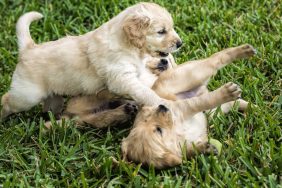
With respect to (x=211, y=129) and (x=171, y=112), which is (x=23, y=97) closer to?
(x=171, y=112)

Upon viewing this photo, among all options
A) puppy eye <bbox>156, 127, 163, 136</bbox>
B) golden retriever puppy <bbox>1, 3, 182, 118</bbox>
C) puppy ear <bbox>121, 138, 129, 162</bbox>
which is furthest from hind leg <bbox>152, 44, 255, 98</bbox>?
puppy ear <bbox>121, 138, 129, 162</bbox>

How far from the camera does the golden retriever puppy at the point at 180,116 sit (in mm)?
4809

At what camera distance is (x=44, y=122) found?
576cm

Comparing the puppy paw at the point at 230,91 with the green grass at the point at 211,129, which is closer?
the green grass at the point at 211,129

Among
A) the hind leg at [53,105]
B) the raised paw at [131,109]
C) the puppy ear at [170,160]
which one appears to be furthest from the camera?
the hind leg at [53,105]

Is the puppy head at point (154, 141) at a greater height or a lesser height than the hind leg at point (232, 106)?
greater

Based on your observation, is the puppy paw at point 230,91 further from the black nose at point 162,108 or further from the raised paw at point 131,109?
the raised paw at point 131,109

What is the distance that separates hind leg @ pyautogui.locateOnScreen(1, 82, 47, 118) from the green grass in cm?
17

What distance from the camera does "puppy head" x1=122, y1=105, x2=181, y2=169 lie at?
15.6 feet

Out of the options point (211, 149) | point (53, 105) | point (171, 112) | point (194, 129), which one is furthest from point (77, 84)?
point (211, 149)

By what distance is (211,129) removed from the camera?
5.41m

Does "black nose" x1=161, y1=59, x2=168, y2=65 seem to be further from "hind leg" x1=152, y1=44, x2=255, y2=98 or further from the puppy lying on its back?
"hind leg" x1=152, y1=44, x2=255, y2=98

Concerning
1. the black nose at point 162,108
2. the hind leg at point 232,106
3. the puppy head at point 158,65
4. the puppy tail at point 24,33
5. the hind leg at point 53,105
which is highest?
the puppy tail at point 24,33

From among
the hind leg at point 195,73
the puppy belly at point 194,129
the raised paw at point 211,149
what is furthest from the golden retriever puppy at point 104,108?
the raised paw at point 211,149
